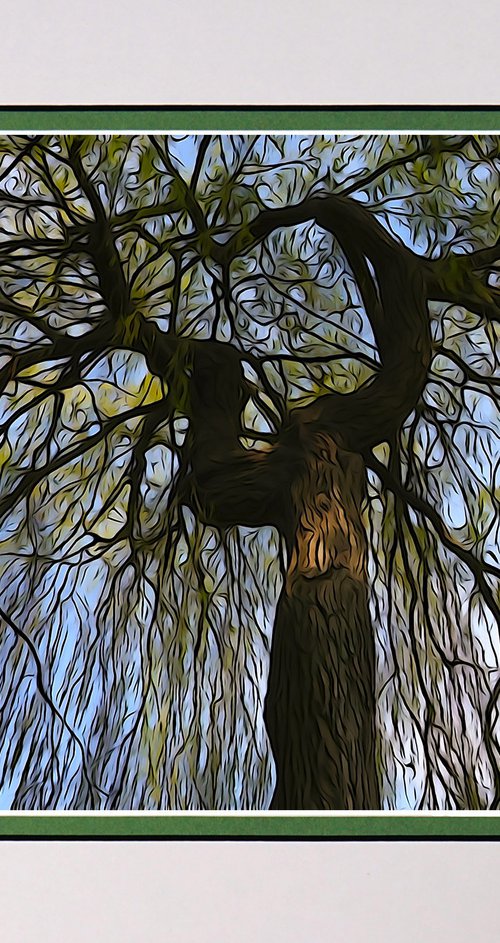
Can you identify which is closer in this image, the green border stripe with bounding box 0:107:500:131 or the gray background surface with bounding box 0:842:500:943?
the gray background surface with bounding box 0:842:500:943

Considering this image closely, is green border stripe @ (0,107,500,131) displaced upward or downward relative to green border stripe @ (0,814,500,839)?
upward

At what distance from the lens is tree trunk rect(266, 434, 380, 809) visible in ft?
4.39

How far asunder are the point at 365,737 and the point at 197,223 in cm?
87

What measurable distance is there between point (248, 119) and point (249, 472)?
0.62m

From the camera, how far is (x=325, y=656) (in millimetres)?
1370

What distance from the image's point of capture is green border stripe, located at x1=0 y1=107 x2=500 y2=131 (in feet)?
5.02

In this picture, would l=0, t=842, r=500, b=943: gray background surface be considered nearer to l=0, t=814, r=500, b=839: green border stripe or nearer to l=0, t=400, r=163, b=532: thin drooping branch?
l=0, t=814, r=500, b=839: green border stripe

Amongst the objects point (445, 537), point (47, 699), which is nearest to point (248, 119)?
point (445, 537)

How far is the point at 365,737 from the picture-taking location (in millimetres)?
1341

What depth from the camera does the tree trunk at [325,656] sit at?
134 cm

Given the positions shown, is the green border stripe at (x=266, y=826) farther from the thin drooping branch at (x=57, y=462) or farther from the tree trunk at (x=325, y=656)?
the thin drooping branch at (x=57, y=462)
